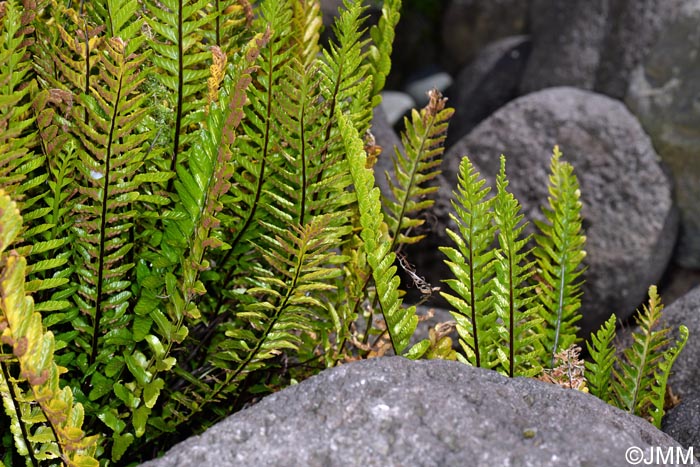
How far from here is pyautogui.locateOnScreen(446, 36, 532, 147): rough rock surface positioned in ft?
11.2

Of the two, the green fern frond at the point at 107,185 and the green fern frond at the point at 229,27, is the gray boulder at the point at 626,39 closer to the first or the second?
the green fern frond at the point at 229,27

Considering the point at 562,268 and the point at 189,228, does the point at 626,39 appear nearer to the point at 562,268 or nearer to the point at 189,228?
the point at 562,268

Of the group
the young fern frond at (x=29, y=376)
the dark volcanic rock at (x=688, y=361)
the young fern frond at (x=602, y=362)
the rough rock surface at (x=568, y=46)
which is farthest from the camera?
the rough rock surface at (x=568, y=46)

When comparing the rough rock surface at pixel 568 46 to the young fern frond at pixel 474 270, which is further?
the rough rock surface at pixel 568 46

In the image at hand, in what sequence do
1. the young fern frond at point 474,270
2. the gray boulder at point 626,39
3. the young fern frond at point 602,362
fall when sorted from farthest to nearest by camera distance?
→ 1. the gray boulder at point 626,39
2. the young fern frond at point 602,362
3. the young fern frond at point 474,270

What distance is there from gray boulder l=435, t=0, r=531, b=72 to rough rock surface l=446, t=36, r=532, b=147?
2.10 feet

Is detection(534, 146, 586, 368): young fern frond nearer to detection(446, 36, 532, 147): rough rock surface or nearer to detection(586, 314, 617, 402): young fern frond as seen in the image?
detection(586, 314, 617, 402): young fern frond

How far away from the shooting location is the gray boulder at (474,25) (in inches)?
167

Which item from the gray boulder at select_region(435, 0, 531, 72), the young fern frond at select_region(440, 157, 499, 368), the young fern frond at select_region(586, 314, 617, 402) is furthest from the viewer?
the gray boulder at select_region(435, 0, 531, 72)

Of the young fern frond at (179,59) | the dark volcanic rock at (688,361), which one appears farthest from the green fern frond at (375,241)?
the dark volcanic rock at (688,361)

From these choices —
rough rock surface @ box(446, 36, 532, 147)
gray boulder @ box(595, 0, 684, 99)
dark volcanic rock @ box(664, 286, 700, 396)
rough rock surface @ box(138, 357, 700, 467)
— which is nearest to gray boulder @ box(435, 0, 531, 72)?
rough rock surface @ box(446, 36, 532, 147)

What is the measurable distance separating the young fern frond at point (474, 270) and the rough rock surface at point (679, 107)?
1.61 metres

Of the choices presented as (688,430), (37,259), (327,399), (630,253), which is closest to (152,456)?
(37,259)

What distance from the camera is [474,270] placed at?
1151mm
